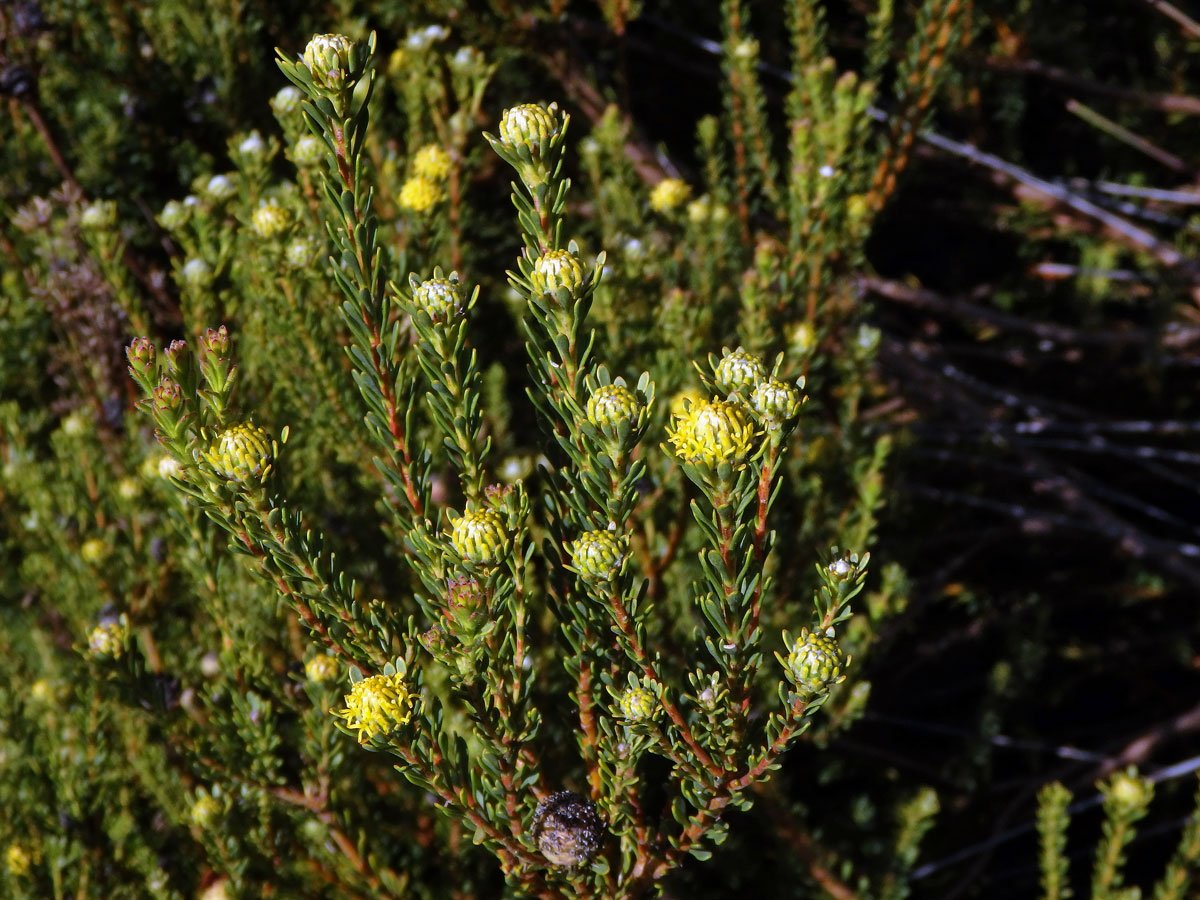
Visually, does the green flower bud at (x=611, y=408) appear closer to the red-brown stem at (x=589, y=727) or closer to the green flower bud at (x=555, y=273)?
the green flower bud at (x=555, y=273)

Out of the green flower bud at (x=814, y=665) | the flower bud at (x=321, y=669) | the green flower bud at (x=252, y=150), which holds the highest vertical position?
the green flower bud at (x=252, y=150)

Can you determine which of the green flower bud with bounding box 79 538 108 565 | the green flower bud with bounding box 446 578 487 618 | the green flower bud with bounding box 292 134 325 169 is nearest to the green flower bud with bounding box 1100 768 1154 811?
the green flower bud with bounding box 446 578 487 618

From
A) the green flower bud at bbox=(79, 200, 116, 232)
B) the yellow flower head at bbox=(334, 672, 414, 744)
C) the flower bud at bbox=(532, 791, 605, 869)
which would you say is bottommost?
the flower bud at bbox=(532, 791, 605, 869)

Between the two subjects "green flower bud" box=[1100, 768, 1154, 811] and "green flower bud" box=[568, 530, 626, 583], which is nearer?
"green flower bud" box=[568, 530, 626, 583]

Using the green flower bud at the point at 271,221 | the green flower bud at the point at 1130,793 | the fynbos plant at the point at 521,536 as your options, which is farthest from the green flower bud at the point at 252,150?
the green flower bud at the point at 1130,793

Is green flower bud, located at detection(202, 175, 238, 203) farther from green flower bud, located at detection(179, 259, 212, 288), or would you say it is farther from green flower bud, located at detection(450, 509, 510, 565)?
green flower bud, located at detection(450, 509, 510, 565)

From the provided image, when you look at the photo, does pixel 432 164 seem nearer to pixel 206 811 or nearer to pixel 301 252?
pixel 301 252

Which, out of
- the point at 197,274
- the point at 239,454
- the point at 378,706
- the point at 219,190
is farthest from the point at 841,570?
the point at 219,190
